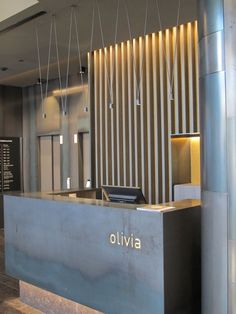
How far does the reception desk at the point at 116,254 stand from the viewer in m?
2.95

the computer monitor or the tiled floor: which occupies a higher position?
the computer monitor

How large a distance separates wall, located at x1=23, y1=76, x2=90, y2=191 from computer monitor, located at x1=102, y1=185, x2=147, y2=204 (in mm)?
4063

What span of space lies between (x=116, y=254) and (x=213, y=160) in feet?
3.92

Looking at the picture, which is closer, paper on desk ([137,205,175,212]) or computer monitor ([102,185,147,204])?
paper on desk ([137,205,175,212])

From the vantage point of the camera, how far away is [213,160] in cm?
280

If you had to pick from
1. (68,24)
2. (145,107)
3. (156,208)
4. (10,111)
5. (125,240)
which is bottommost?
(125,240)

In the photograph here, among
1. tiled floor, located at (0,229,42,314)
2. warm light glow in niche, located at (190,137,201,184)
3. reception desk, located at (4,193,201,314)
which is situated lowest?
tiled floor, located at (0,229,42,314)

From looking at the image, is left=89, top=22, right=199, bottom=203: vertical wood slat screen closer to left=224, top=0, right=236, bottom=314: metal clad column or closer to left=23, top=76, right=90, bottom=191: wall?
left=23, top=76, right=90, bottom=191: wall

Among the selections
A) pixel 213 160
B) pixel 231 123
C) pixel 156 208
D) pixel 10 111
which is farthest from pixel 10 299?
pixel 10 111

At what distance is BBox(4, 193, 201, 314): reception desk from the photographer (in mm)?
2945

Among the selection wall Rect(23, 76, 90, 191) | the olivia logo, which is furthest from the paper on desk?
wall Rect(23, 76, 90, 191)

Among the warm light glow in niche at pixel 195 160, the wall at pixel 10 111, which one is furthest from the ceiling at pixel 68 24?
the wall at pixel 10 111

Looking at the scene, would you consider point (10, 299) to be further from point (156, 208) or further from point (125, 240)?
point (156, 208)

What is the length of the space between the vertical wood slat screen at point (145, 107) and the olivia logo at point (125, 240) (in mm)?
2977
